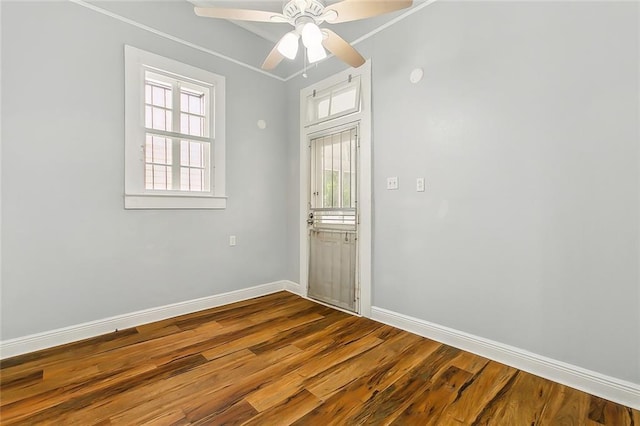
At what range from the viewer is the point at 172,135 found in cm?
299

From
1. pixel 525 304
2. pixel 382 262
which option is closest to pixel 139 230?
pixel 382 262

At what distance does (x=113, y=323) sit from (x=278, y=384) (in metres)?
1.81

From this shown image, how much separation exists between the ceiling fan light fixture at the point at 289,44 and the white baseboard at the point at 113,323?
2.67 m

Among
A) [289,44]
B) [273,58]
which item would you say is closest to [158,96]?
[273,58]

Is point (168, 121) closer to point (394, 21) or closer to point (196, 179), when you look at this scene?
point (196, 179)

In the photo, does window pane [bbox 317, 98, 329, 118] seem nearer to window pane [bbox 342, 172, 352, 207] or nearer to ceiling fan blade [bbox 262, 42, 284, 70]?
window pane [bbox 342, 172, 352, 207]

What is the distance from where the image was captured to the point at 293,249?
3.94 metres

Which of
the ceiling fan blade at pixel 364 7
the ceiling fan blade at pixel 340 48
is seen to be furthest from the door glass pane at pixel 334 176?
the ceiling fan blade at pixel 364 7

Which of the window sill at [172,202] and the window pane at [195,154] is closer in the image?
the window sill at [172,202]

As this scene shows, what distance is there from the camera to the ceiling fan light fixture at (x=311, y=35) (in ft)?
5.92

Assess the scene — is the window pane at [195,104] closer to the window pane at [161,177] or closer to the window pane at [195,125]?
the window pane at [195,125]

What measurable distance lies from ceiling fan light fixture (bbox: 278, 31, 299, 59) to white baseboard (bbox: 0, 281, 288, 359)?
267 cm

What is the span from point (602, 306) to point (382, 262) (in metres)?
1.60

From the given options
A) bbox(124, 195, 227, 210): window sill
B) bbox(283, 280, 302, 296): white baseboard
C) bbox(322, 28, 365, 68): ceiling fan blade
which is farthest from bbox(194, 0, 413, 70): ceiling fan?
bbox(283, 280, 302, 296): white baseboard
